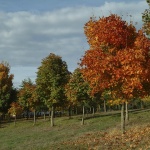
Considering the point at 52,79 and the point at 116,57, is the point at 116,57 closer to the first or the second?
the point at 116,57

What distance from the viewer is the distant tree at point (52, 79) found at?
58938 mm

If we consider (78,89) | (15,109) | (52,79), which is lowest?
(15,109)

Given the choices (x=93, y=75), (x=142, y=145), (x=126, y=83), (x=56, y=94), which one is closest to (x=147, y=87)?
(x=126, y=83)

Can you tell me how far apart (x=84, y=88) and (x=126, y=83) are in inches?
1191

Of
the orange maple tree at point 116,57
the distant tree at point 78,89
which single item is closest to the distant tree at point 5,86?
the distant tree at point 78,89

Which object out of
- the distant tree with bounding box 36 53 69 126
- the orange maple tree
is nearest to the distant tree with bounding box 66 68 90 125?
the distant tree with bounding box 36 53 69 126

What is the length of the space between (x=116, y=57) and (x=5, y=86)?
63.2 meters

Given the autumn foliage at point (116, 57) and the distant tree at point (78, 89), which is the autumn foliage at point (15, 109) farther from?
the autumn foliage at point (116, 57)

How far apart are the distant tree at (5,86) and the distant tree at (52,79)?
23.1m

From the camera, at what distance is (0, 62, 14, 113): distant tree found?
80.9m

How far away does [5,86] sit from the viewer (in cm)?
8094

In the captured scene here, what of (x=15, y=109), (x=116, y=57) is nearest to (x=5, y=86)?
(x=15, y=109)

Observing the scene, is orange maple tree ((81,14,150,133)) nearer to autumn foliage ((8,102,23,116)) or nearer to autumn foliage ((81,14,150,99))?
autumn foliage ((81,14,150,99))

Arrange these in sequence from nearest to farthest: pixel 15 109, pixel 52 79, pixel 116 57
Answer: pixel 116 57 < pixel 52 79 < pixel 15 109
